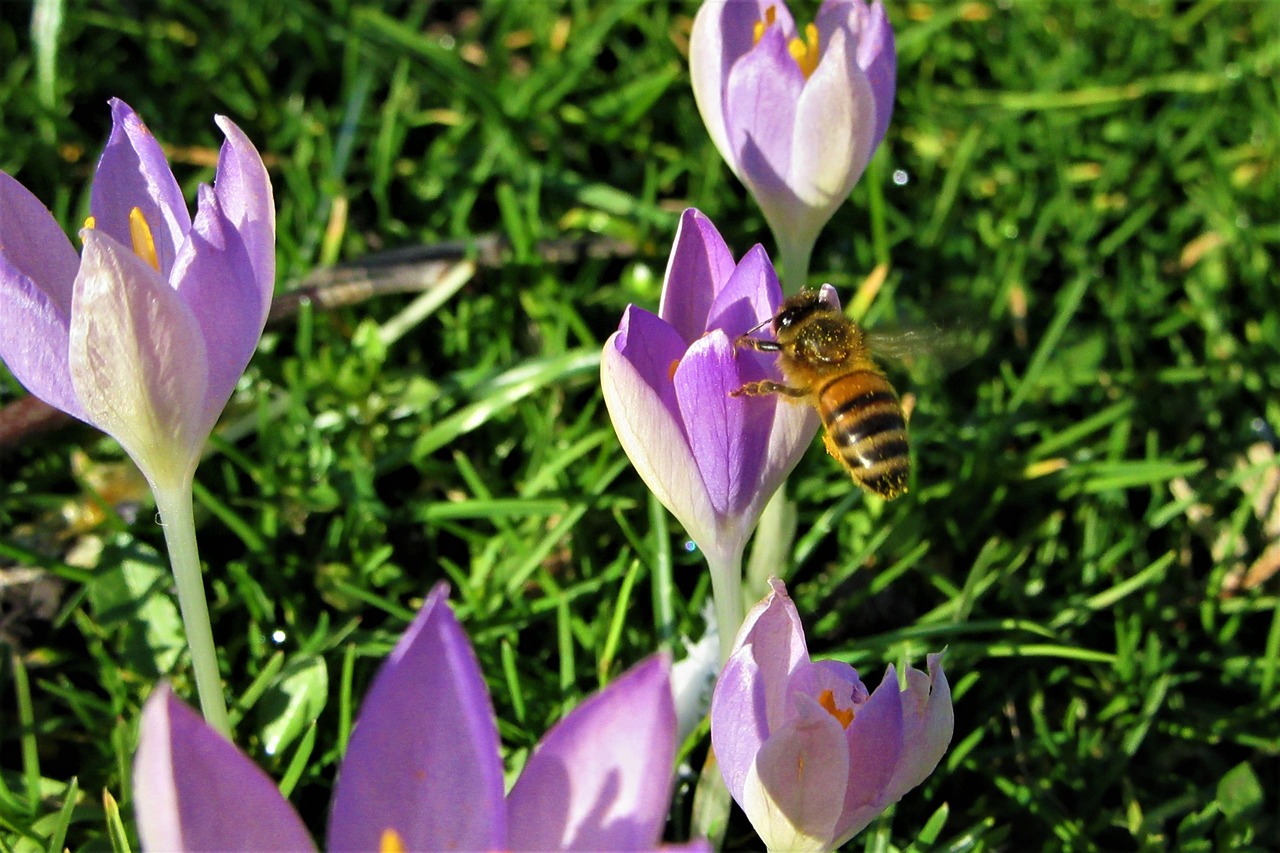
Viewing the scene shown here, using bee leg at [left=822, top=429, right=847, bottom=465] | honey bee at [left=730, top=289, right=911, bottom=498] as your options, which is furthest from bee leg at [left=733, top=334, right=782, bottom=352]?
bee leg at [left=822, top=429, right=847, bottom=465]

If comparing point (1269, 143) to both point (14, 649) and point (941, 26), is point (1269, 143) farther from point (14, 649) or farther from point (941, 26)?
point (14, 649)

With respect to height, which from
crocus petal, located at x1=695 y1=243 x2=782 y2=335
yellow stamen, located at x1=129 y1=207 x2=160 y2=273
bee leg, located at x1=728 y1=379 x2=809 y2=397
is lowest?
bee leg, located at x1=728 y1=379 x2=809 y2=397

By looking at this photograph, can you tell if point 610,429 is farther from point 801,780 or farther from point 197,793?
point 197,793

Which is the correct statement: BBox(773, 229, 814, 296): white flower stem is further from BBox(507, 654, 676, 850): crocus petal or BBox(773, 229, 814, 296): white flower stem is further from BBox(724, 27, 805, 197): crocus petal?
BBox(507, 654, 676, 850): crocus petal

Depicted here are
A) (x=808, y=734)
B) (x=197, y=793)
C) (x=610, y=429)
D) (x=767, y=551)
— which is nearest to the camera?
(x=197, y=793)

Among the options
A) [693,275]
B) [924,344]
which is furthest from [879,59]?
[693,275]

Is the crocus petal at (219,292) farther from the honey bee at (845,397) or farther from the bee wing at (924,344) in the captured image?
the bee wing at (924,344)
